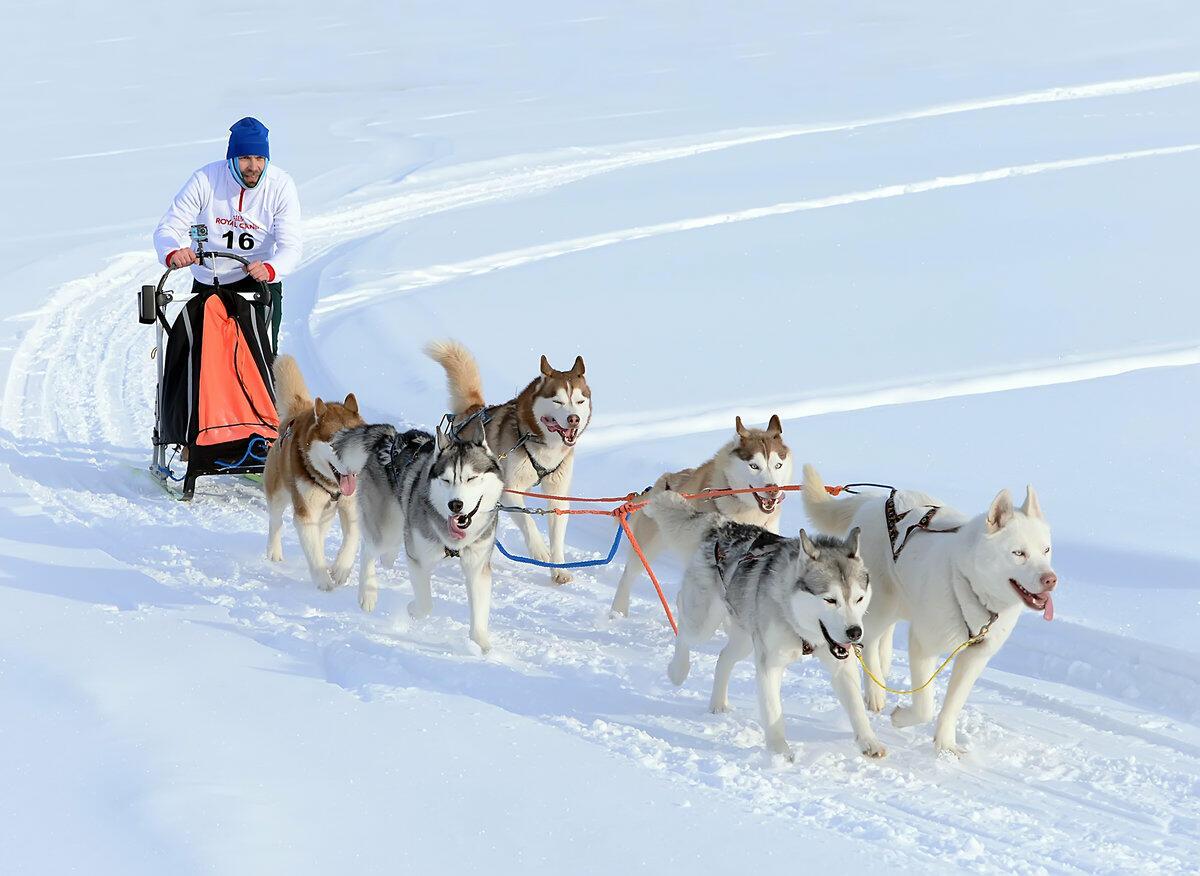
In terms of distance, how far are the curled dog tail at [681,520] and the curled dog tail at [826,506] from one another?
32cm

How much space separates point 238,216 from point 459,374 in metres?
1.36

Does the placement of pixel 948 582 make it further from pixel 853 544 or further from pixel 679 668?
pixel 679 668

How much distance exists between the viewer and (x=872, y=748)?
3451 millimetres

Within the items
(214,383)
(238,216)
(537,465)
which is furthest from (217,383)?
(537,465)

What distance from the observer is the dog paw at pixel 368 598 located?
4.51 meters

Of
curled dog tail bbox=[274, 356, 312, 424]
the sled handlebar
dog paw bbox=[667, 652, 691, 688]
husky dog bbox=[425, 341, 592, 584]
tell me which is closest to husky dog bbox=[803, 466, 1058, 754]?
dog paw bbox=[667, 652, 691, 688]

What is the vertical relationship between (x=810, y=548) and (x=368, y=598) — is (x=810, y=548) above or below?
above

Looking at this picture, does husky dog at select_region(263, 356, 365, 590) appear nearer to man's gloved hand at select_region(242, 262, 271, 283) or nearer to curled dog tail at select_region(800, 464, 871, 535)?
man's gloved hand at select_region(242, 262, 271, 283)

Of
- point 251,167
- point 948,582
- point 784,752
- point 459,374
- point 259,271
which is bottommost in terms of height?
point 784,752

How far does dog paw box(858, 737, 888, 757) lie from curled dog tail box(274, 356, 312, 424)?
2.67 meters

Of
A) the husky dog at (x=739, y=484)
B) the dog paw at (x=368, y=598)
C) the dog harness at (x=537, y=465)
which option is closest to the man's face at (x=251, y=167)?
the dog harness at (x=537, y=465)

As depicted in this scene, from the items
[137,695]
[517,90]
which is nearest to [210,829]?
[137,695]

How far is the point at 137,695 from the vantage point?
11.8ft

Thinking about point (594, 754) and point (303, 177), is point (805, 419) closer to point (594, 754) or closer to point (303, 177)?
point (594, 754)
